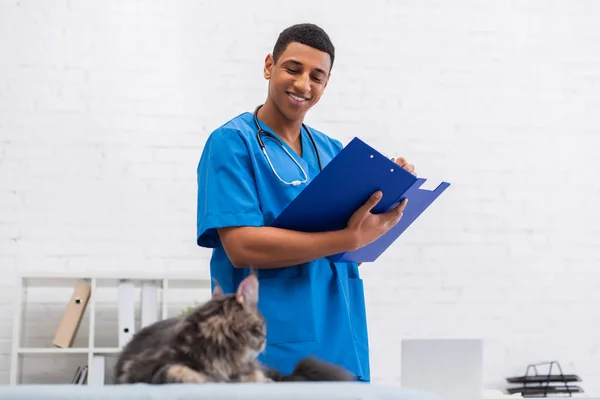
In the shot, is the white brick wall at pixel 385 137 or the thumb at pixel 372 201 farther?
the white brick wall at pixel 385 137

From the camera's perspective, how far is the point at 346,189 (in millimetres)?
1605

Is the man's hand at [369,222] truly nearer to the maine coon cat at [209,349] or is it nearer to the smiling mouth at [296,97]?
the smiling mouth at [296,97]

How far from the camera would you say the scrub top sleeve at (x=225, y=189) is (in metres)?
1.66

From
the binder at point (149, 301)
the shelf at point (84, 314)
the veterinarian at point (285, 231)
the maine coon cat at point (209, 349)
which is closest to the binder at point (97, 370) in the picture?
the shelf at point (84, 314)

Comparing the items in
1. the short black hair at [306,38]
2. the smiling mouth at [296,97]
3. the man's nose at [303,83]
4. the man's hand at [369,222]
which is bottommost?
the man's hand at [369,222]

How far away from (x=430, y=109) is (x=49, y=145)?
6.17ft

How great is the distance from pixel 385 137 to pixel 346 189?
2536 mm

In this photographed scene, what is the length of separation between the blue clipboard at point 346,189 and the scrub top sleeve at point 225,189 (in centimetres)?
8

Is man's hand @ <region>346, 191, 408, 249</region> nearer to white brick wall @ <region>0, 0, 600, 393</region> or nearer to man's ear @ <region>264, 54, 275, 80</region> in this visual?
man's ear @ <region>264, 54, 275, 80</region>

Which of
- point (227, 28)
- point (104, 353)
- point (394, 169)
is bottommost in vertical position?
point (104, 353)

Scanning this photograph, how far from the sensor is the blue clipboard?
1.54 meters

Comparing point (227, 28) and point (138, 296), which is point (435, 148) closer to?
point (227, 28)

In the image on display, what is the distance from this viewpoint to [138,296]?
372 cm

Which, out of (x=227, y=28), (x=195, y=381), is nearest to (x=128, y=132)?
(x=227, y=28)
